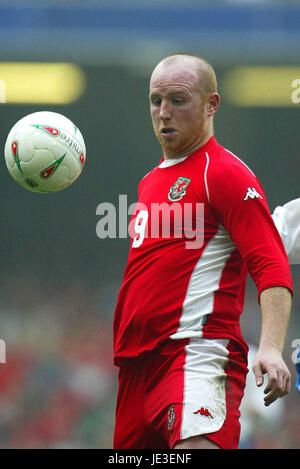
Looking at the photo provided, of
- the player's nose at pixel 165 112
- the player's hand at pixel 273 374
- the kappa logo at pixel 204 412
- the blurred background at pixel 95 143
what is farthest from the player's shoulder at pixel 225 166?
the blurred background at pixel 95 143

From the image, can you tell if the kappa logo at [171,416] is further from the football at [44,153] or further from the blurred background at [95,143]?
the blurred background at [95,143]

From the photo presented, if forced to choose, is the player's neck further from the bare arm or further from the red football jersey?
the bare arm

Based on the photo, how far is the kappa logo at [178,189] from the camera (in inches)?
Result: 112

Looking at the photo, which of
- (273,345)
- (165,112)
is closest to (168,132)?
(165,112)

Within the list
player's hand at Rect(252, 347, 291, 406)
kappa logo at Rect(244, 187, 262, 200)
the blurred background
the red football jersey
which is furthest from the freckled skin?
the blurred background

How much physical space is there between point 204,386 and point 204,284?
1.26ft

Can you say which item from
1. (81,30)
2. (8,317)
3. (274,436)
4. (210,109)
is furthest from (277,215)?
(81,30)

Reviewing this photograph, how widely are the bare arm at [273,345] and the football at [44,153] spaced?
114cm

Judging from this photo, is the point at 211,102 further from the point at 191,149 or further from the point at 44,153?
the point at 44,153

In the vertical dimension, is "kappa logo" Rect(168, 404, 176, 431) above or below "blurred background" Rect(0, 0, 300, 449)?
below

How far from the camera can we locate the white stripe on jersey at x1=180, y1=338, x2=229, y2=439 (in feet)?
8.22

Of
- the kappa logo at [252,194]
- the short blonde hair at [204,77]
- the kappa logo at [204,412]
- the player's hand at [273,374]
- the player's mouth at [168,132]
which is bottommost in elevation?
the kappa logo at [204,412]

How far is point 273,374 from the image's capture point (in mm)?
2252
